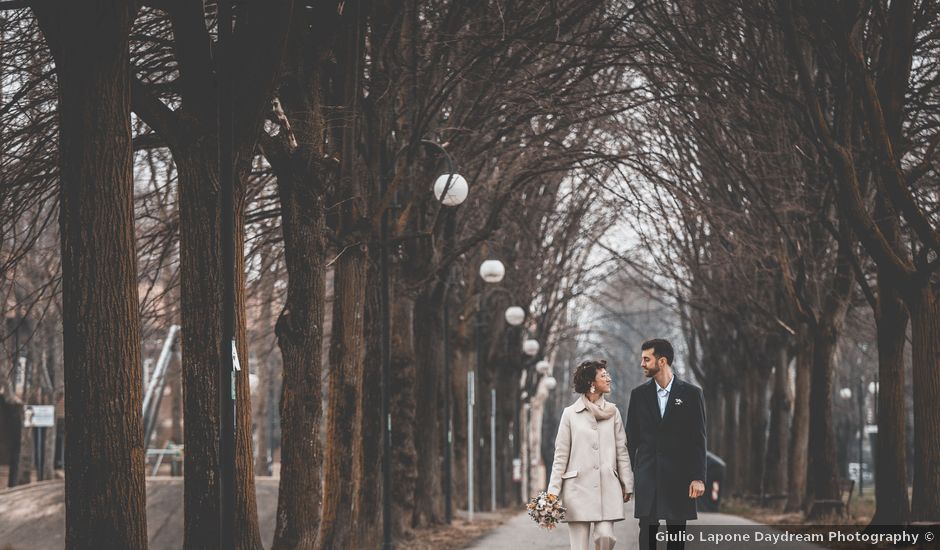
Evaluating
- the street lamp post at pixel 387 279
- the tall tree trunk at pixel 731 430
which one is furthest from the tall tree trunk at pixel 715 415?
the street lamp post at pixel 387 279

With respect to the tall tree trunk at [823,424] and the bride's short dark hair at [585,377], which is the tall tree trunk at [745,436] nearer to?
the tall tree trunk at [823,424]

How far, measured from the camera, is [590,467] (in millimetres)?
9844

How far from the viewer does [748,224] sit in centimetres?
2609

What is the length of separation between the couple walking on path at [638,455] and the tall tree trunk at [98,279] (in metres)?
3.02

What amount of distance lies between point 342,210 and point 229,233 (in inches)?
248

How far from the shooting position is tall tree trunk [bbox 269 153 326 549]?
47.0 feet

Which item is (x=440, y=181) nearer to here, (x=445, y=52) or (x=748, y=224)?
(x=445, y=52)

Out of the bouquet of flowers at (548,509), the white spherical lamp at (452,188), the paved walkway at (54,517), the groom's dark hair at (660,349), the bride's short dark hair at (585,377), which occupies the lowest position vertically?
the paved walkway at (54,517)

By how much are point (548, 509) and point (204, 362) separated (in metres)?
3.64

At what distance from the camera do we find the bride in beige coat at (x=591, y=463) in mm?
9828

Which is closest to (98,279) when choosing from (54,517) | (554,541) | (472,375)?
(554,541)

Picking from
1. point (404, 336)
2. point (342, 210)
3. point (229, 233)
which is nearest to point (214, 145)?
point (229, 233)

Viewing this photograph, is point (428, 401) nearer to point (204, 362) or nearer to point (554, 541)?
point (554, 541)

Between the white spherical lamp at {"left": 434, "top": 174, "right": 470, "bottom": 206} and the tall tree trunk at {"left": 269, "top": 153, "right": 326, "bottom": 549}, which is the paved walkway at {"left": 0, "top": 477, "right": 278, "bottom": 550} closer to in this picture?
the tall tree trunk at {"left": 269, "top": 153, "right": 326, "bottom": 549}
